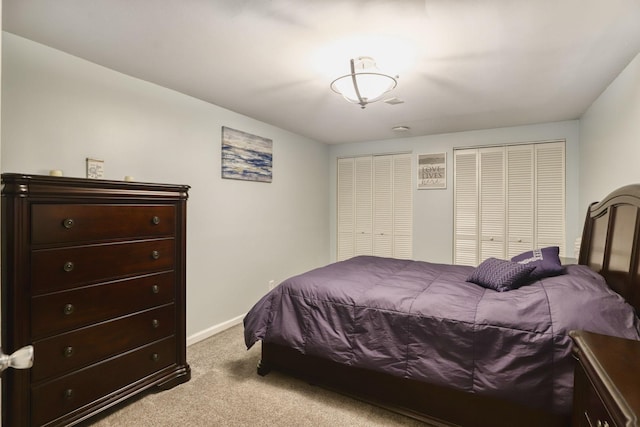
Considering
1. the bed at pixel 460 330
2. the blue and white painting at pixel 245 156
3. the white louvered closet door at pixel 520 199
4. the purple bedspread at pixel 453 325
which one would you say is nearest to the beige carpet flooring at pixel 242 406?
the bed at pixel 460 330

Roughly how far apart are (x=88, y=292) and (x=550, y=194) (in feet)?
14.9

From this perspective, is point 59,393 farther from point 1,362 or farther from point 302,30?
point 302,30

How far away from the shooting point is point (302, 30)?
1.99 metres

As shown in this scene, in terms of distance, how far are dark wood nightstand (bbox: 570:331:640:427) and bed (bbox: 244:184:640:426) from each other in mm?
354

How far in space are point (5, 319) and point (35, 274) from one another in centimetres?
24

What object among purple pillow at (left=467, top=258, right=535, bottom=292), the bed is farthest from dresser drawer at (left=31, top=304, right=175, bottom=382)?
purple pillow at (left=467, top=258, right=535, bottom=292)

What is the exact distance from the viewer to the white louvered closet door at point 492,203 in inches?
168

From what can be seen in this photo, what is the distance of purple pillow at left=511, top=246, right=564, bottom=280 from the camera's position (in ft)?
7.77

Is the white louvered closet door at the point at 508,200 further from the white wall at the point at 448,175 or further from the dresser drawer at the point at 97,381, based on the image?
the dresser drawer at the point at 97,381

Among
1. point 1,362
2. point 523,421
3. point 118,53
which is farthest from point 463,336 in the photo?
point 118,53

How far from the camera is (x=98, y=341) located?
209 cm

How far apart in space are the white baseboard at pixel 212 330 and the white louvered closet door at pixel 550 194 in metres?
3.60

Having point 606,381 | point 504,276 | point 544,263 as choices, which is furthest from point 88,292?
point 544,263

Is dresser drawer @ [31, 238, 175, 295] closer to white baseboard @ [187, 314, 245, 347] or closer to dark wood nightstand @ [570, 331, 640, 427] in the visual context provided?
white baseboard @ [187, 314, 245, 347]
